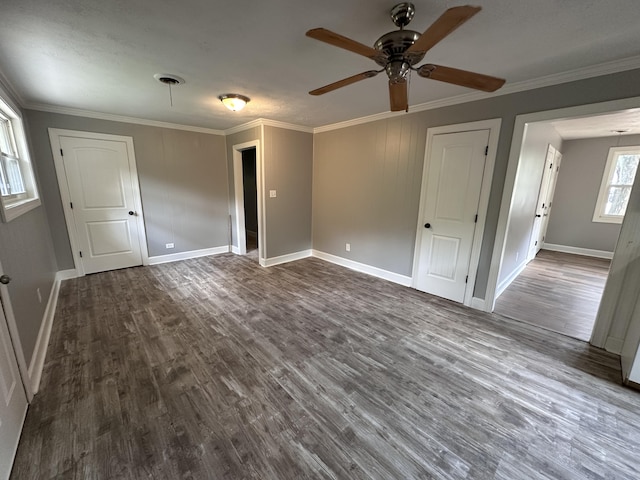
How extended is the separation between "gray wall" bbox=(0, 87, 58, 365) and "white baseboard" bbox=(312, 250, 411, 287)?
3801mm

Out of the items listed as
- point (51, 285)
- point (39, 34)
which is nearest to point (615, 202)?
point (39, 34)

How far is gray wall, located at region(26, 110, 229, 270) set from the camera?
11.7 feet

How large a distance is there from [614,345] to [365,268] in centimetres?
281

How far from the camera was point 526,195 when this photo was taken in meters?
3.54

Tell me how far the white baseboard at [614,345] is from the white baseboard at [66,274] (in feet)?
21.5

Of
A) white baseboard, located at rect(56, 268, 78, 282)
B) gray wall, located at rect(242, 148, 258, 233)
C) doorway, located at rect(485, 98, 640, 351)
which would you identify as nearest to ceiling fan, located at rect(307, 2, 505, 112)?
doorway, located at rect(485, 98, 640, 351)

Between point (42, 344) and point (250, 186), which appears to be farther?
point (250, 186)

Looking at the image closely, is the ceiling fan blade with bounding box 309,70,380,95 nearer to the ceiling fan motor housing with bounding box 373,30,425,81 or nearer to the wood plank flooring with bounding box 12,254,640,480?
the ceiling fan motor housing with bounding box 373,30,425,81

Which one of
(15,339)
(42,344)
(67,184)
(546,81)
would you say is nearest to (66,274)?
(67,184)

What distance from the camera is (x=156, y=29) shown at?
1676 mm

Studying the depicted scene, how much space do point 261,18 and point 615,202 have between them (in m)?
7.28

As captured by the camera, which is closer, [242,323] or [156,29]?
[156,29]

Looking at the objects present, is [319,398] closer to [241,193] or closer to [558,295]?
[558,295]

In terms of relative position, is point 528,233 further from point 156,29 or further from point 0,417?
point 0,417
